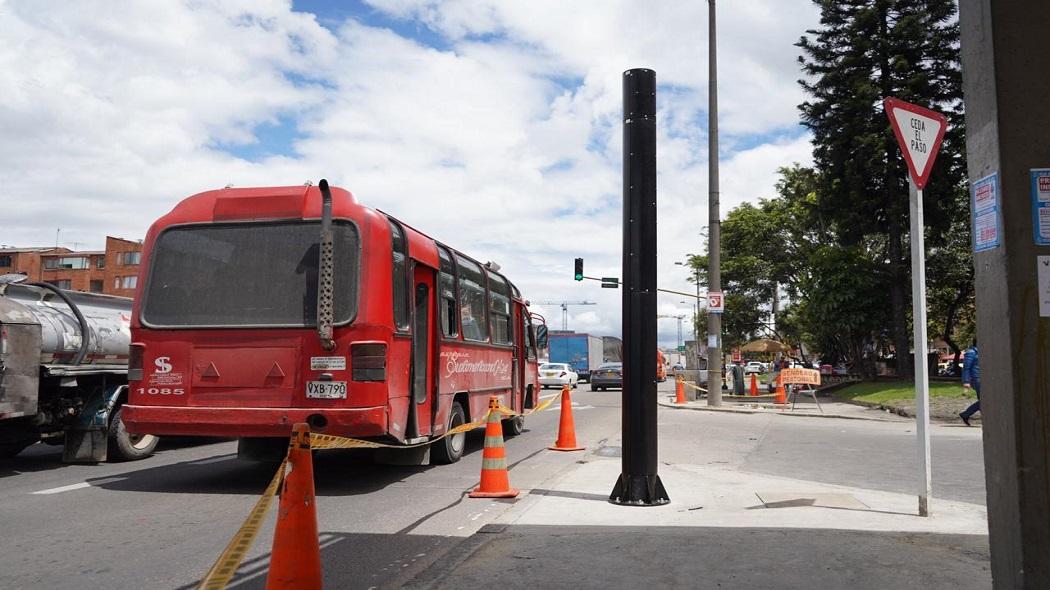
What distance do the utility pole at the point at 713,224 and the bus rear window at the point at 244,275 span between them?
16.5 metres

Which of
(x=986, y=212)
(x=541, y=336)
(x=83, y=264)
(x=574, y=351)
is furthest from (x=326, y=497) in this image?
(x=83, y=264)

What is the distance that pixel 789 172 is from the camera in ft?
142

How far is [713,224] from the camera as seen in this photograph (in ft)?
75.6

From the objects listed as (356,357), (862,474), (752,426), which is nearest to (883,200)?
(752,426)

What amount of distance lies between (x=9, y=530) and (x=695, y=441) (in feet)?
34.1

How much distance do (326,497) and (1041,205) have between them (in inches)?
276

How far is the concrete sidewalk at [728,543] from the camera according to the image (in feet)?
15.7

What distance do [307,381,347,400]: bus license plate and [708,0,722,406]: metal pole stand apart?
663 inches

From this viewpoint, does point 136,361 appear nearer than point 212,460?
Yes

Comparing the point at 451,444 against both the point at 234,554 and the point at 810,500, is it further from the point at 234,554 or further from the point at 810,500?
the point at 234,554

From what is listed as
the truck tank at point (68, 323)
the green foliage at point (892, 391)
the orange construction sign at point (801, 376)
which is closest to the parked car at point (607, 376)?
the green foliage at point (892, 391)

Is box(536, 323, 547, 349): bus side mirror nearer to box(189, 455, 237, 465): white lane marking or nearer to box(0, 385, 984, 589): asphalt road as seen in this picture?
box(0, 385, 984, 589): asphalt road

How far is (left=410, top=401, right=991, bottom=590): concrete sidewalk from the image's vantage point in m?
4.77

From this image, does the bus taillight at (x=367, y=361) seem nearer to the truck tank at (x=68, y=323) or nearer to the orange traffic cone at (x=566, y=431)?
the truck tank at (x=68, y=323)
